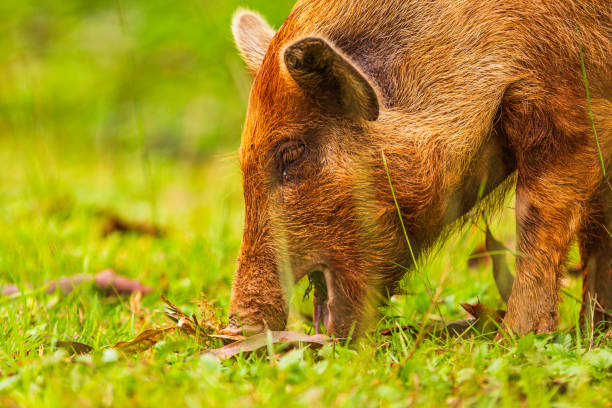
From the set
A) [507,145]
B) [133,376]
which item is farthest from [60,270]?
[507,145]

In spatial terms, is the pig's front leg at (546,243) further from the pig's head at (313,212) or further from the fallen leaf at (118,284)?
the fallen leaf at (118,284)

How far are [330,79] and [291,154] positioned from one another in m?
0.37

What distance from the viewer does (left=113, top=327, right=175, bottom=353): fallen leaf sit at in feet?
9.95

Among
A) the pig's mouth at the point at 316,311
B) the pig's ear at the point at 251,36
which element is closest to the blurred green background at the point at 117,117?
the pig's ear at the point at 251,36

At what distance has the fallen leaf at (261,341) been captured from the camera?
9.71 feet

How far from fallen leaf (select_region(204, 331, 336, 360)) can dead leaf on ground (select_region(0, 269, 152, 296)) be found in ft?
3.74

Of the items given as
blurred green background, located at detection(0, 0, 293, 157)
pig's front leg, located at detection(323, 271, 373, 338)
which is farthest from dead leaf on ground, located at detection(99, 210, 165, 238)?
blurred green background, located at detection(0, 0, 293, 157)

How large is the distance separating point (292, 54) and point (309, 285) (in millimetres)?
1055

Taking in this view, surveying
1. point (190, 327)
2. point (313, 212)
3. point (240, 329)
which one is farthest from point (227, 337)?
point (313, 212)

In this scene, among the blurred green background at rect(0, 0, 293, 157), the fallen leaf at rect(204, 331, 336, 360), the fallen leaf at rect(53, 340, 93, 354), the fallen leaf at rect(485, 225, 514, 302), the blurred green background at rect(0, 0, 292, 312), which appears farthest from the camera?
the blurred green background at rect(0, 0, 293, 157)

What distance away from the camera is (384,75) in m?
3.41

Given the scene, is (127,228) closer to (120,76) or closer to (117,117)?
(117,117)

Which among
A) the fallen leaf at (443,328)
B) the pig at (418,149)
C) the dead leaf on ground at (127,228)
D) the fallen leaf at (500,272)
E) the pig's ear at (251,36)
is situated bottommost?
the fallen leaf at (443,328)

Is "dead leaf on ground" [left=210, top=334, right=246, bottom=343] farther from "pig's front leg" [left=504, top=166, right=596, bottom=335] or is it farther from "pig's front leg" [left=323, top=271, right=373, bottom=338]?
"pig's front leg" [left=504, top=166, right=596, bottom=335]
